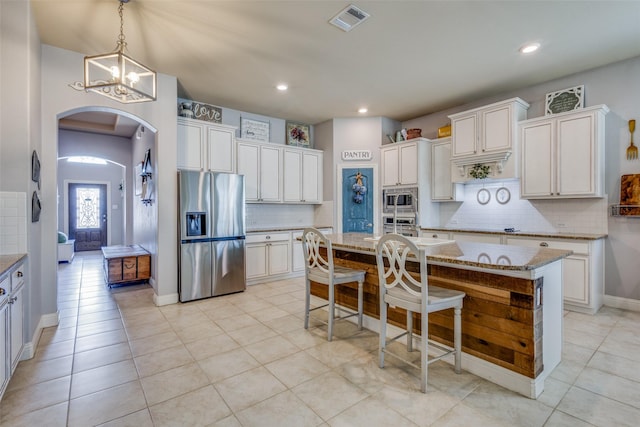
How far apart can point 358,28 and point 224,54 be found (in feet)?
4.85

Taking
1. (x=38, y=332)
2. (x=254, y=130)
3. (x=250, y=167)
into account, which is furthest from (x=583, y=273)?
(x=38, y=332)

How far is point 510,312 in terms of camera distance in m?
2.05

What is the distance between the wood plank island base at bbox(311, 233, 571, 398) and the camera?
196 cm

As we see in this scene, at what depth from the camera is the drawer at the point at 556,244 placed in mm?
3426

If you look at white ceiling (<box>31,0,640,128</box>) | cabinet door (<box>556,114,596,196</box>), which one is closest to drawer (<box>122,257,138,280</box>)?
white ceiling (<box>31,0,640,128</box>)

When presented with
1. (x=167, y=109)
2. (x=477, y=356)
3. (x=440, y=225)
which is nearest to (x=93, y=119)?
(x=167, y=109)

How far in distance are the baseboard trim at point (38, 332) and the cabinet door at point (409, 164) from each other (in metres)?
4.85

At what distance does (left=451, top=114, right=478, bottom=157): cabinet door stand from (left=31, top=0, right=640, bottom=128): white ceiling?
0.43 m

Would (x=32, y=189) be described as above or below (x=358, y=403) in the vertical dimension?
above

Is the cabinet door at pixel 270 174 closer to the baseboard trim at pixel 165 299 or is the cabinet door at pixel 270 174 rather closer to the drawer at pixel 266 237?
the drawer at pixel 266 237

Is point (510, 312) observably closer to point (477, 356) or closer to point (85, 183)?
point (477, 356)

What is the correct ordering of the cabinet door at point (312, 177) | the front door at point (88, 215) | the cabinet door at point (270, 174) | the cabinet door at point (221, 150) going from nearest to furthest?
the cabinet door at point (221, 150) < the cabinet door at point (270, 174) < the cabinet door at point (312, 177) < the front door at point (88, 215)

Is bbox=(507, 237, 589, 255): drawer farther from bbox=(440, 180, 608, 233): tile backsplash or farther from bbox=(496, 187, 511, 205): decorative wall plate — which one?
bbox=(496, 187, 511, 205): decorative wall plate

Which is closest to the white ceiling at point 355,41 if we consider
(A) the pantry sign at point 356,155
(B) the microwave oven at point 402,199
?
(A) the pantry sign at point 356,155
